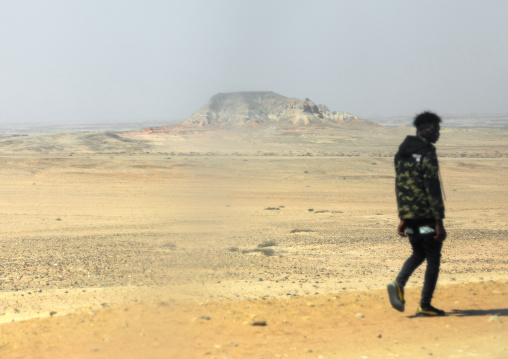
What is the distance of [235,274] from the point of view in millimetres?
8414

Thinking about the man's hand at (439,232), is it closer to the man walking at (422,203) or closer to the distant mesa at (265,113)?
the man walking at (422,203)

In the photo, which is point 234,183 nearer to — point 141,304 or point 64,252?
point 64,252

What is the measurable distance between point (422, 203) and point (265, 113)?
81.3 m

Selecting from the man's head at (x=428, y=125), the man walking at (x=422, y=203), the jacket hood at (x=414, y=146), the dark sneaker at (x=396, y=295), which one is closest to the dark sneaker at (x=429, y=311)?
the man walking at (x=422, y=203)

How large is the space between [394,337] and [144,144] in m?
49.5

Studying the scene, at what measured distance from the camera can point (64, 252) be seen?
10.5 m

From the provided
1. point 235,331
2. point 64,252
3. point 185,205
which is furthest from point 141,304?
point 185,205

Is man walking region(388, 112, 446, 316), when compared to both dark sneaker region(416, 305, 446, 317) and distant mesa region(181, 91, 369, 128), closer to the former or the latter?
dark sneaker region(416, 305, 446, 317)

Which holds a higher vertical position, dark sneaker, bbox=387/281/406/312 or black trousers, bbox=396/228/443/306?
black trousers, bbox=396/228/443/306

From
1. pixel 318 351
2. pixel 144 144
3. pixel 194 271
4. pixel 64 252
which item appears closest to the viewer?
pixel 318 351

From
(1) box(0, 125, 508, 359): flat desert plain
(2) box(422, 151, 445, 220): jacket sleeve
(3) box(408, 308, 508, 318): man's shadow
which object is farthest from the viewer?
(3) box(408, 308, 508, 318): man's shadow

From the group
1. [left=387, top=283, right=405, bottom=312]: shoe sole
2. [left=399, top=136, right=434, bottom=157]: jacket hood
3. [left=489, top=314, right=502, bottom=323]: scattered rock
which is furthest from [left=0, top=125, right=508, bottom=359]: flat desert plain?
[left=399, top=136, right=434, bottom=157]: jacket hood

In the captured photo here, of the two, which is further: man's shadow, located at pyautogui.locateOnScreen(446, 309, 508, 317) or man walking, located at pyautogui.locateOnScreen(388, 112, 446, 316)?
man's shadow, located at pyautogui.locateOnScreen(446, 309, 508, 317)

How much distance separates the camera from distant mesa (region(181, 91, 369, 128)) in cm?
7406
